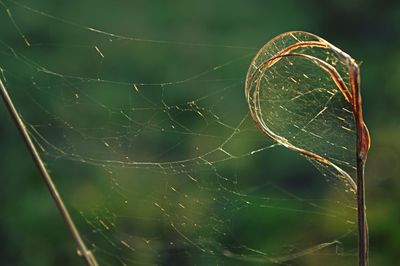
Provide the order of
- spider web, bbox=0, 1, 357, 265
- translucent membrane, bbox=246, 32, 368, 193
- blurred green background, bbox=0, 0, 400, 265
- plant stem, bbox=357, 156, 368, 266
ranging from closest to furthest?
1. plant stem, bbox=357, 156, 368, 266
2. translucent membrane, bbox=246, 32, 368, 193
3. spider web, bbox=0, 1, 357, 265
4. blurred green background, bbox=0, 0, 400, 265

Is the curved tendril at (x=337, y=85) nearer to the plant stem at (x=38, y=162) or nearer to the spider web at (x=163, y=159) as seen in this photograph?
the plant stem at (x=38, y=162)

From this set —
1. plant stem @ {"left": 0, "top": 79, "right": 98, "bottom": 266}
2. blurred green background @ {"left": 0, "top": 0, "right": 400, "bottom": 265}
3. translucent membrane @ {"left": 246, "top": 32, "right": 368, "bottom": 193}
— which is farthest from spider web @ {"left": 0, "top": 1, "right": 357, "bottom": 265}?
plant stem @ {"left": 0, "top": 79, "right": 98, "bottom": 266}

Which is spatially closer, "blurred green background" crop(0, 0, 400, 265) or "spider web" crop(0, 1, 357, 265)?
"spider web" crop(0, 1, 357, 265)

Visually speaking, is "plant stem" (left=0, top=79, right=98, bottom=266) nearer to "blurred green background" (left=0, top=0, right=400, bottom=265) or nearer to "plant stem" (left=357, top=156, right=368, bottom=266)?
"plant stem" (left=357, top=156, right=368, bottom=266)

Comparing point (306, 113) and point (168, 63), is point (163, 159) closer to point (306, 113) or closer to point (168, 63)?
point (168, 63)

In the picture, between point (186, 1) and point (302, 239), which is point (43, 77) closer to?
point (186, 1)

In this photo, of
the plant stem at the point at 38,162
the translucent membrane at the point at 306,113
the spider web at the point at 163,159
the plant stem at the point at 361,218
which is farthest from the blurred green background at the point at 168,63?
the plant stem at the point at 361,218

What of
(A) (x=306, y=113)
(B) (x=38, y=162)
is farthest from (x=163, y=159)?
(B) (x=38, y=162)
